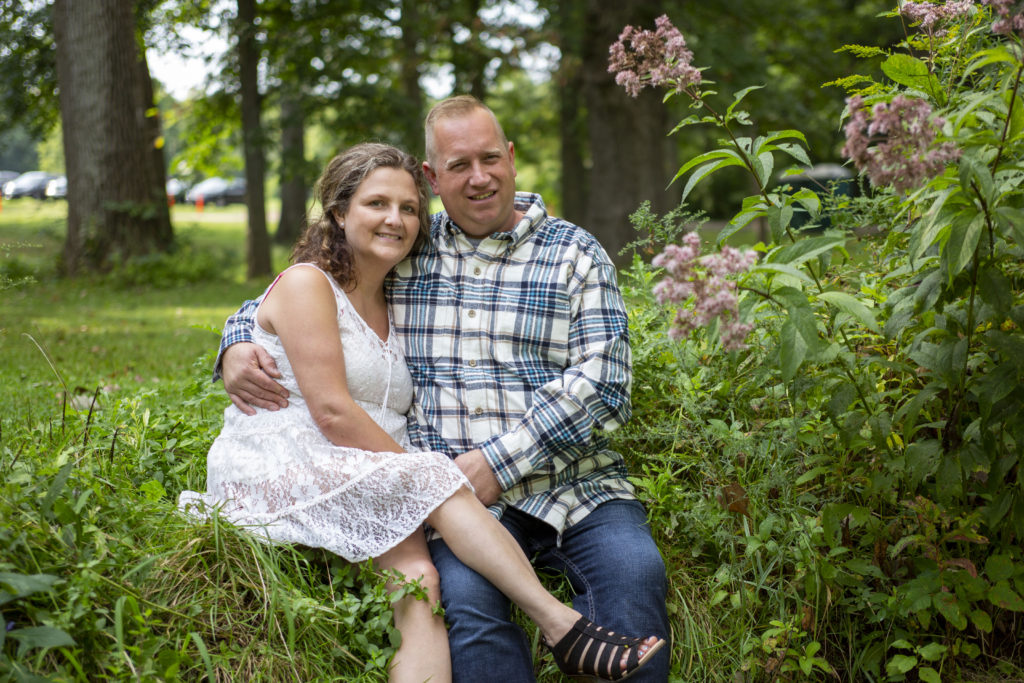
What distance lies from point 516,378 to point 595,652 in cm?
99

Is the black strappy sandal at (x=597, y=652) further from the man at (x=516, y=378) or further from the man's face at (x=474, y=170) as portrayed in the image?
the man's face at (x=474, y=170)

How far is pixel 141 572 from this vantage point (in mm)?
2340

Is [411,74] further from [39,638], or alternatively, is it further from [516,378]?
[39,638]

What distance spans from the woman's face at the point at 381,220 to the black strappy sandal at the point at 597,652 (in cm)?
141

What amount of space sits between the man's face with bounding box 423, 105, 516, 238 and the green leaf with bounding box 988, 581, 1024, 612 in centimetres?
205

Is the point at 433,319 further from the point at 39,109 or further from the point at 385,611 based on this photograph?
the point at 39,109

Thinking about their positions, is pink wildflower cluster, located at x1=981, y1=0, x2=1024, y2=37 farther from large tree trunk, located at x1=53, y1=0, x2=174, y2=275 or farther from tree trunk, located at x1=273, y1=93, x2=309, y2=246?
large tree trunk, located at x1=53, y1=0, x2=174, y2=275

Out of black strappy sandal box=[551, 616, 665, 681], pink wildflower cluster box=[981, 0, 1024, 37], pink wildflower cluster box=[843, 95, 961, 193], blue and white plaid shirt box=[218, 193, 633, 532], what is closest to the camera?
pink wildflower cluster box=[843, 95, 961, 193]

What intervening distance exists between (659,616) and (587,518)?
0.42 m

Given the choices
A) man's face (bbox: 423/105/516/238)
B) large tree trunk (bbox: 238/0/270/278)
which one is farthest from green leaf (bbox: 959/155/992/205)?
large tree trunk (bbox: 238/0/270/278)

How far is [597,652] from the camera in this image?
94.0 inches

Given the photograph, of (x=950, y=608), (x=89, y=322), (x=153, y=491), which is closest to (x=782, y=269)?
(x=950, y=608)

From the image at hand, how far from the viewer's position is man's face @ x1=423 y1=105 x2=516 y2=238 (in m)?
3.09

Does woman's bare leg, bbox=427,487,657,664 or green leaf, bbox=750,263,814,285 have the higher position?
green leaf, bbox=750,263,814,285
